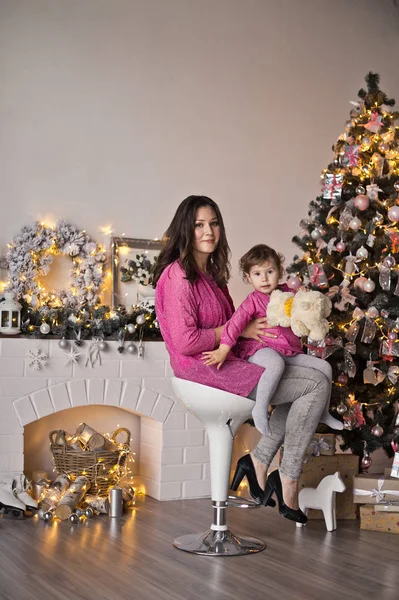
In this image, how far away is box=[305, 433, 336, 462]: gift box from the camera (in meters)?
3.96

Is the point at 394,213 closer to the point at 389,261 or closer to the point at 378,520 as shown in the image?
the point at 389,261

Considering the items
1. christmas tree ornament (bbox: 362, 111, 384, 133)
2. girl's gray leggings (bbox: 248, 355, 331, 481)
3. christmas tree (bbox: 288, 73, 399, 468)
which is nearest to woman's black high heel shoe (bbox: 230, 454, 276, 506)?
girl's gray leggings (bbox: 248, 355, 331, 481)

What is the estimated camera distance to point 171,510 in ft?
13.3

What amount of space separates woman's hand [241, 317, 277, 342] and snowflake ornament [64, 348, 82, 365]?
4.51 feet

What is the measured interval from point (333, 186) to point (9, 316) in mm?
1871

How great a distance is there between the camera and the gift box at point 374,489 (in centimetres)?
371

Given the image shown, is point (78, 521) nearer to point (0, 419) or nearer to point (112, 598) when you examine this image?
point (0, 419)

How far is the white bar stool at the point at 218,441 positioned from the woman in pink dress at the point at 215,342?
0.14 ft

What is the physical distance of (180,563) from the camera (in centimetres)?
296

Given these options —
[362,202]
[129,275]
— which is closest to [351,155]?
[362,202]

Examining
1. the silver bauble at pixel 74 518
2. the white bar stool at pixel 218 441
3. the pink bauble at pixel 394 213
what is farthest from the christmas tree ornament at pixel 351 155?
the silver bauble at pixel 74 518

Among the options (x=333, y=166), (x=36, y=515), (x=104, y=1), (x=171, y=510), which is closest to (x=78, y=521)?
(x=36, y=515)

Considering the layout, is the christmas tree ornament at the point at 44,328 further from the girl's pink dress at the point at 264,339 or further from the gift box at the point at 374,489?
the gift box at the point at 374,489

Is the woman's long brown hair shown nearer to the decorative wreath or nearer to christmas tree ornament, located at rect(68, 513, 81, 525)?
christmas tree ornament, located at rect(68, 513, 81, 525)
